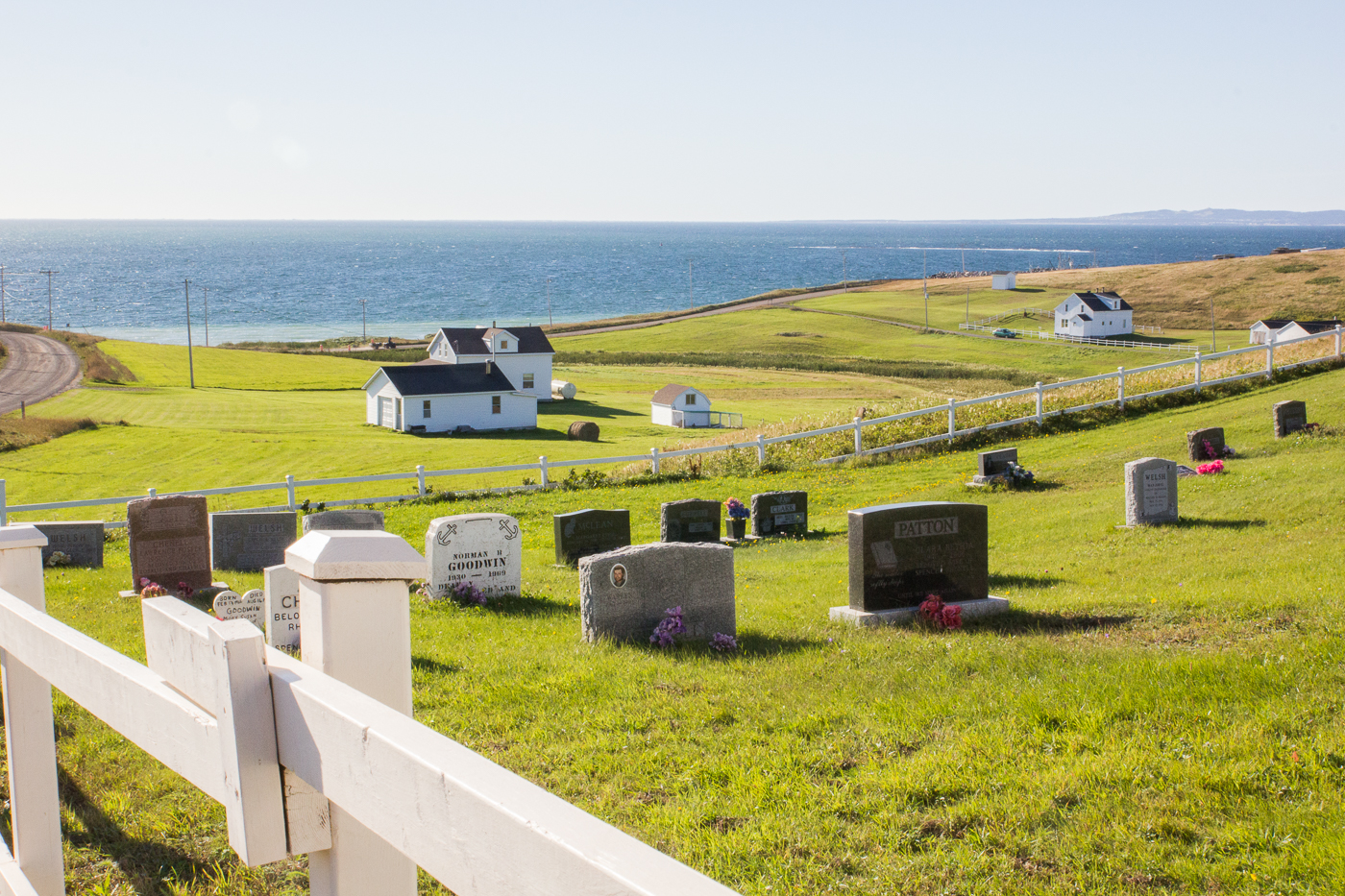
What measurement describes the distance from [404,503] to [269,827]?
23.3 meters

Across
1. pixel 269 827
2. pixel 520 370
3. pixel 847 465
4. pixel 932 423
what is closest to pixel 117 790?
pixel 269 827

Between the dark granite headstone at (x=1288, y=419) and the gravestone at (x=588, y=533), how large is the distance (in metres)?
14.3

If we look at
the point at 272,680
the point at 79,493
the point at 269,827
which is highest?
the point at 272,680

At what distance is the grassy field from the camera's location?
186 inches

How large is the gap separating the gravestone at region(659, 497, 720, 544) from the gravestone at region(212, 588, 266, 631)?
24.0 feet

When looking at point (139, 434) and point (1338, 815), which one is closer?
point (1338, 815)

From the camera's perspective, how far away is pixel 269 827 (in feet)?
5.98

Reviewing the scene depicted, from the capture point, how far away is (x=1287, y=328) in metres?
77.1

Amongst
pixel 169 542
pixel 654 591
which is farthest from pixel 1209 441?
pixel 169 542

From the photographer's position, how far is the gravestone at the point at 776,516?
1939 cm

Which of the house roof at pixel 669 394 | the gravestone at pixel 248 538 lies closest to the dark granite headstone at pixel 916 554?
the gravestone at pixel 248 538

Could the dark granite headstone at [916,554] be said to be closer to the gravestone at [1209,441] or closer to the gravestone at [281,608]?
the gravestone at [281,608]

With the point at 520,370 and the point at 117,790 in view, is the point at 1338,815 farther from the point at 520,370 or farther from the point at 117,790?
the point at 520,370

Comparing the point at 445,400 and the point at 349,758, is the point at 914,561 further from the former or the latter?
the point at 445,400
